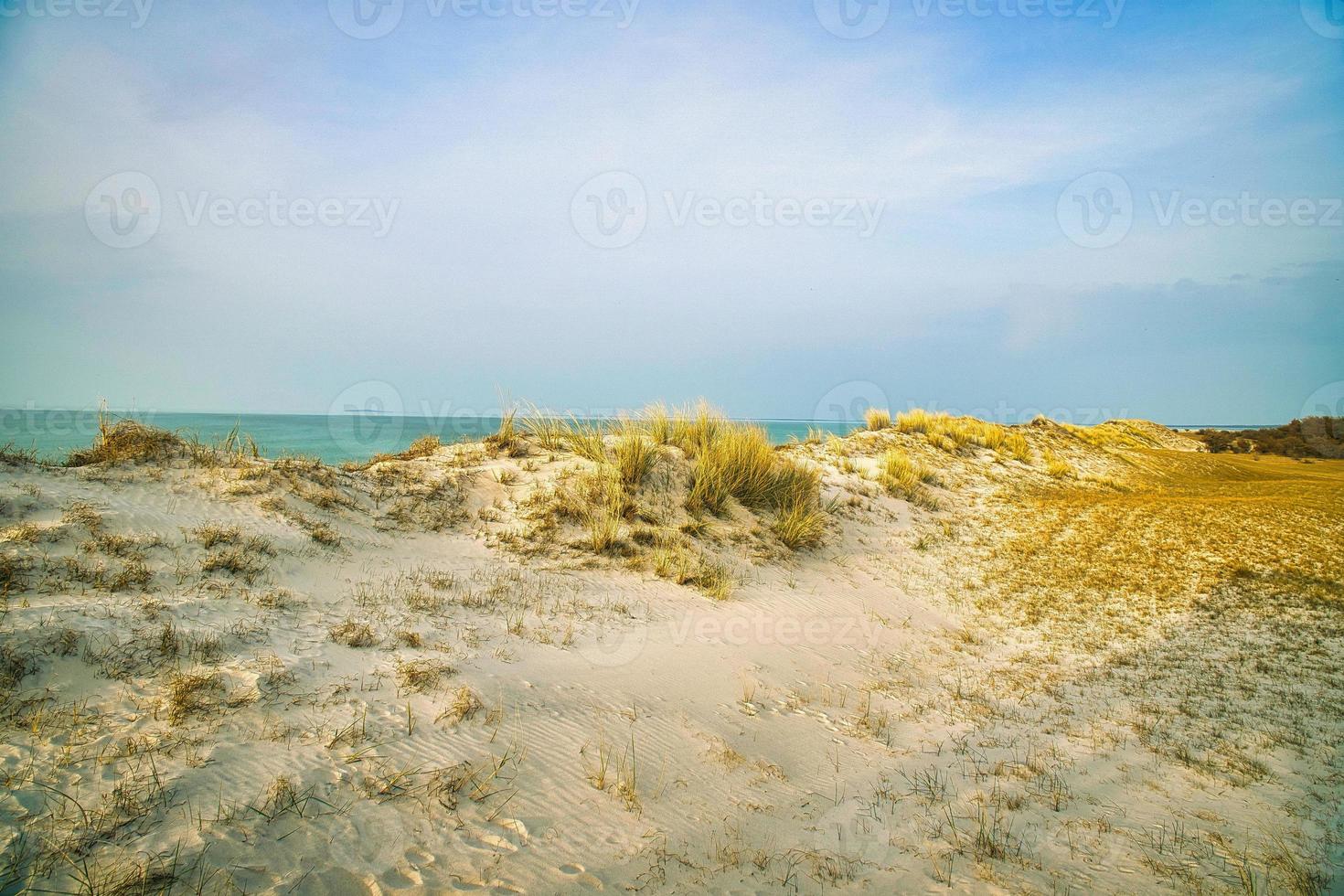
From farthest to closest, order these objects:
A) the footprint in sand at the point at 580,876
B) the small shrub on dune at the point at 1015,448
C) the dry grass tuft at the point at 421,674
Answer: the small shrub on dune at the point at 1015,448, the dry grass tuft at the point at 421,674, the footprint in sand at the point at 580,876

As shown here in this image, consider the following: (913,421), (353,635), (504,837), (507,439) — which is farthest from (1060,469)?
(504,837)

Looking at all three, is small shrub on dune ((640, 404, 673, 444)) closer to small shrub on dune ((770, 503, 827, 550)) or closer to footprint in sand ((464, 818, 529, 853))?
small shrub on dune ((770, 503, 827, 550))

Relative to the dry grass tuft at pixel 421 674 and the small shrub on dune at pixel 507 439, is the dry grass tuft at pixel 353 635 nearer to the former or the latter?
the dry grass tuft at pixel 421 674

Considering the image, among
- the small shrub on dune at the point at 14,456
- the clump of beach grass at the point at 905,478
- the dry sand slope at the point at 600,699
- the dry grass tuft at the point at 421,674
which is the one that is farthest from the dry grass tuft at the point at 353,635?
the clump of beach grass at the point at 905,478

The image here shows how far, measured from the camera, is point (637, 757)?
3199 mm

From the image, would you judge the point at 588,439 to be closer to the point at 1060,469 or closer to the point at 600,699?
the point at 600,699

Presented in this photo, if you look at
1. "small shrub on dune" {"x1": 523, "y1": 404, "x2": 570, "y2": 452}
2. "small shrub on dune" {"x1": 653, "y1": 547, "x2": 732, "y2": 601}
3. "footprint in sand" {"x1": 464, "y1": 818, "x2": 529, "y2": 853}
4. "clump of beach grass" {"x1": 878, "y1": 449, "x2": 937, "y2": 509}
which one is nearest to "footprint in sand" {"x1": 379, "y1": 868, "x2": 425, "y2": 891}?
"footprint in sand" {"x1": 464, "y1": 818, "x2": 529, "y2": 853}

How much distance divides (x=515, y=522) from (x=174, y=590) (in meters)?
3.16

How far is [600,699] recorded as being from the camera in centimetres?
375

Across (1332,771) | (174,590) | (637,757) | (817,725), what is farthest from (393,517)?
(1332,771)

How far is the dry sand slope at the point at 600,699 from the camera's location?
2.36 m

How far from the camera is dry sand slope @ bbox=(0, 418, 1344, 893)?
2363 millimetres

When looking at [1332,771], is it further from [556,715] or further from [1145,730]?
[556,715]

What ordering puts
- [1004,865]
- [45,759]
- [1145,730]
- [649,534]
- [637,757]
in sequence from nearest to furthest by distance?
[45,759] → [1004,865] → [637,757] → [1145,730] → [649,534]
